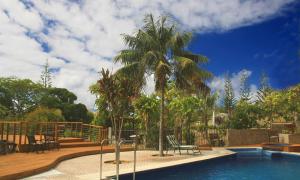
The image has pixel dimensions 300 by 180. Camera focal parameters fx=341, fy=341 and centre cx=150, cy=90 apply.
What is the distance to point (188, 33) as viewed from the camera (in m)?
15.2

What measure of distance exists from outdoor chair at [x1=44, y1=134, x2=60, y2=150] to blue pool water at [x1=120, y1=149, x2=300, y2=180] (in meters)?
5.92

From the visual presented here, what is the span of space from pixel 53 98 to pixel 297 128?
946 inches

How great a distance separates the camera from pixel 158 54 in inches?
582

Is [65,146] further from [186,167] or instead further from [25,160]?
[186,167]

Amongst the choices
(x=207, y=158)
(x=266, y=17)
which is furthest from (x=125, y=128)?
(x=266, y=17)

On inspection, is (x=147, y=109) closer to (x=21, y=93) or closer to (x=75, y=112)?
(x=75, y=112)

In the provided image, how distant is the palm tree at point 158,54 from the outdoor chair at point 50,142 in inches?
167

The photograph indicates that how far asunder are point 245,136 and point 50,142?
42.6 ft

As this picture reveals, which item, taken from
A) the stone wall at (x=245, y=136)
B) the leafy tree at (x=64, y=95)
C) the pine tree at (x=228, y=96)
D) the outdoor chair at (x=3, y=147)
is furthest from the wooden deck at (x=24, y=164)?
the pine tree at (x=228, y=96)

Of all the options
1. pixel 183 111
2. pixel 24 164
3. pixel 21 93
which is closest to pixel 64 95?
pixel 21 93

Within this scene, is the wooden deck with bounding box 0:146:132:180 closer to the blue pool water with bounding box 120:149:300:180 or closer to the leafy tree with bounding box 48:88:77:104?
the blue pool water with bounding box 120:149:300:180

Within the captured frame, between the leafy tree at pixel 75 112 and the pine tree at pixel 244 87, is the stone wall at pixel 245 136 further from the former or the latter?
the pine tree at pixel 244 87

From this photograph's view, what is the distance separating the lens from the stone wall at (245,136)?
21484 millimetres

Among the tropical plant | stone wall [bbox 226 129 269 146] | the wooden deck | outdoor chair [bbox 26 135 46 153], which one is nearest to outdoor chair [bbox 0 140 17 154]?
the wooden deck
